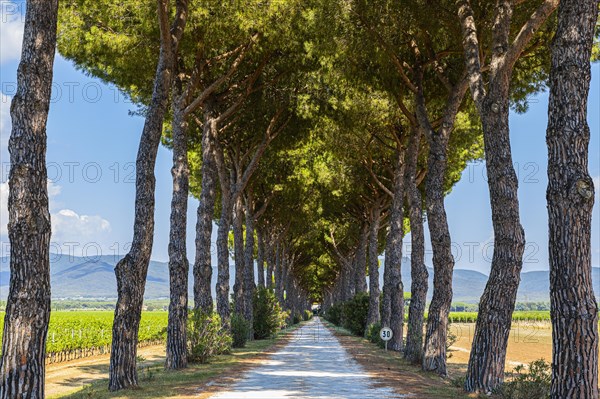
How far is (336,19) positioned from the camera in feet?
58.1

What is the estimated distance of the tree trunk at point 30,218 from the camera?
8.11 metres

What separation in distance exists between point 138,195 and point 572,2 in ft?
28.5

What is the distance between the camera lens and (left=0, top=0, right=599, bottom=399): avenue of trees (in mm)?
8227

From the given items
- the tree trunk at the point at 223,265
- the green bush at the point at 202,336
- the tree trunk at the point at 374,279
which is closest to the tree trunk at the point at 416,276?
the green bush at the point at 202,336

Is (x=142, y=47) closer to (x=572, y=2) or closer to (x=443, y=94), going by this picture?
(x=443, y=94)

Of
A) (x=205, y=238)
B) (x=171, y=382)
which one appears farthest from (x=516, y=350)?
(x=171, y=382)

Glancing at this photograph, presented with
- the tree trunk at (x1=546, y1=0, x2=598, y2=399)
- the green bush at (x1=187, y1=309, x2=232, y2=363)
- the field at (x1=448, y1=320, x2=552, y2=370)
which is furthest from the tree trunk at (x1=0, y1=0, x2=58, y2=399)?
the field at (x1=448, y1=320, x2=552, y2=370)

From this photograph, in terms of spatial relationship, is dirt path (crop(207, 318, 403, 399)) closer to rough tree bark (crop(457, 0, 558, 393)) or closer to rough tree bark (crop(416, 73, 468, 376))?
rough tree bark (crop(457, 0, 558, 393))

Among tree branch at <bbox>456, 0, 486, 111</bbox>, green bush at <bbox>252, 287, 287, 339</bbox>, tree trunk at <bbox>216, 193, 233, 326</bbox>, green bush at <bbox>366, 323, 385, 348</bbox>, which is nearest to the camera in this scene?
tree branch at <bbox>456, 0, 486, 111</bbox>

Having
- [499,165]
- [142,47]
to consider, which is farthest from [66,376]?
[499,165]

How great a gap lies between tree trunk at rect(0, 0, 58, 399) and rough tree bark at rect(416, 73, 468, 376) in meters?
10.4

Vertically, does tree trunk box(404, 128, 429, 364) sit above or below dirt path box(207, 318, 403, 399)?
above

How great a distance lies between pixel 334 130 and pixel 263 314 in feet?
38.7

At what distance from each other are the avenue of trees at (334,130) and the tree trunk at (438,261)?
0.14ft
